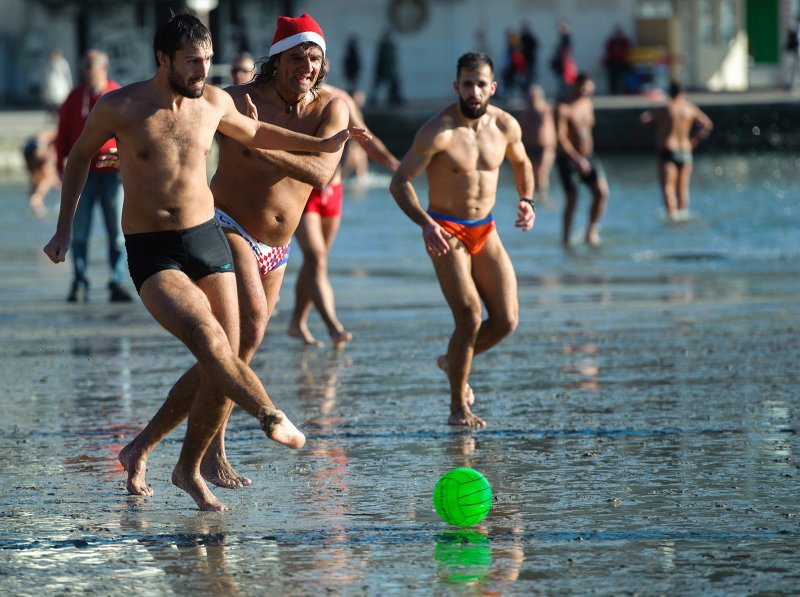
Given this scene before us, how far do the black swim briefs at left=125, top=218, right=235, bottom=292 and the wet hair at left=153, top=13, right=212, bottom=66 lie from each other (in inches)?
25.6

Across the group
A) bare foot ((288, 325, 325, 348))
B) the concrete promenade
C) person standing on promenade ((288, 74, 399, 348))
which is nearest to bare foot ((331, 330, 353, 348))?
person standing on promenade ((288, 74, 399, 348))

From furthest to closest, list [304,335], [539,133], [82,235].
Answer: [539,133], [82,235], [304,335]

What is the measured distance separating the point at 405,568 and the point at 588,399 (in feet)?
12.0

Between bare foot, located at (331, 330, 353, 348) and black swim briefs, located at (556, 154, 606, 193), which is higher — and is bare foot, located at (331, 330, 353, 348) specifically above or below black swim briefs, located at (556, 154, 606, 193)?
below

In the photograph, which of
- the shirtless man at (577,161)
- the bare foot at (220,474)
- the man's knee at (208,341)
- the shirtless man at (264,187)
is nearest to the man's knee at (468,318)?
the shirtless man at (264,187)

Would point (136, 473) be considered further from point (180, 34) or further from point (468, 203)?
point (468, 203)

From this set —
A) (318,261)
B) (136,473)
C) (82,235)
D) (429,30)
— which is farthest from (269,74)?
(429,30)

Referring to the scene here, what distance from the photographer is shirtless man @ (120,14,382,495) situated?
6715mm

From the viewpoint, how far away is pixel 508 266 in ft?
27.7

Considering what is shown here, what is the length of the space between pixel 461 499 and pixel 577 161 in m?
13.4

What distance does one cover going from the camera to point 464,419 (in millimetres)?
8180

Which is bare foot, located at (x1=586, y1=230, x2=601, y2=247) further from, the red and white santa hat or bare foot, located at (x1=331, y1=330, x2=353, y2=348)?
the red and white santa hat

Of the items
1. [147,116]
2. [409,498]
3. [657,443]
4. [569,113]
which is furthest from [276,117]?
[569,113]

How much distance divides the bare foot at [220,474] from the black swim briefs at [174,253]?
864mm
